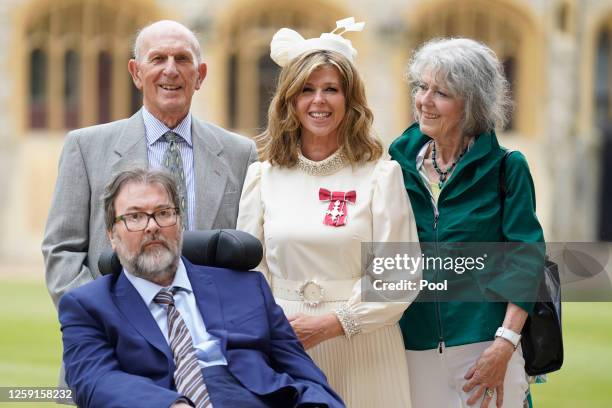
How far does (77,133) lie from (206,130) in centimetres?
53

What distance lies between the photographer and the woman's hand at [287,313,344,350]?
419cm

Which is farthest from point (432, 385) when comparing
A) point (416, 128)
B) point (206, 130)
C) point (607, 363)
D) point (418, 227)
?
point (607, 363)

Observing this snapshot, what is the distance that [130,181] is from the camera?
389 cm

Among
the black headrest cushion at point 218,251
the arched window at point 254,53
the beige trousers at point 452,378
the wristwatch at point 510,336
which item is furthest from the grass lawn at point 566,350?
the arched window at point 254,53

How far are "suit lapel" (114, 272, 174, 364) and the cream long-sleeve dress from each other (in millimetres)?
632

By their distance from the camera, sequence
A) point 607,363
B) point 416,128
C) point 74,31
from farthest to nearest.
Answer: point 74,31 < point 607,363 < point 416,128

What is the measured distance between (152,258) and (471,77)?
1336mm

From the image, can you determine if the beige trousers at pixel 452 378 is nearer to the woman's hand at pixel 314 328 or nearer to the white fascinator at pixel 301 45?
the woman's hand at pixel 314 328

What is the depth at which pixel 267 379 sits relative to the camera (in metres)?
3.86

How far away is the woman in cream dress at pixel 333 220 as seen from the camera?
4227 millimetres

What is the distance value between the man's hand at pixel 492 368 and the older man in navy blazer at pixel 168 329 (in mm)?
587

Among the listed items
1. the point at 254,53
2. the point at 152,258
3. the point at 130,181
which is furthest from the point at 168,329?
the point at 254,53

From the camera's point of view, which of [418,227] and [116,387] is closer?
[116,387]

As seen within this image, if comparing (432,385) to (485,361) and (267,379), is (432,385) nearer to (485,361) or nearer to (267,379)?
(485,361)
